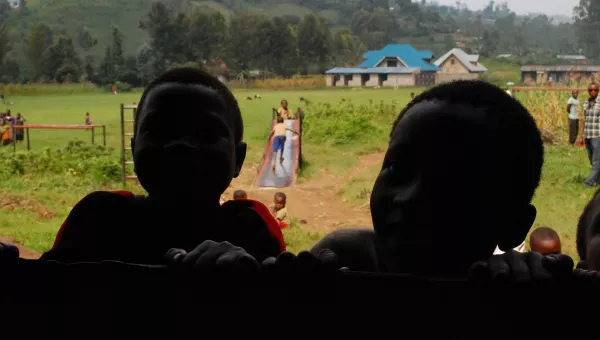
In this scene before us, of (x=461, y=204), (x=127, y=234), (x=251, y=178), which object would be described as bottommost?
(x=251, y=178)

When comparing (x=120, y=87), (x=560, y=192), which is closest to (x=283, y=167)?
(x=560, y=192)

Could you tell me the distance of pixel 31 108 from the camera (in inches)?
1388

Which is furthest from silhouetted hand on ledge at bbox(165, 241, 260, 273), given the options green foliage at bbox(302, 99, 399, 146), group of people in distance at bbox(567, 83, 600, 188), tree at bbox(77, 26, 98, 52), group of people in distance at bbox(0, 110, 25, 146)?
tree at bbox(77, 26, 98, 52)

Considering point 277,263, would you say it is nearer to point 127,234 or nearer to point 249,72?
point 127,234

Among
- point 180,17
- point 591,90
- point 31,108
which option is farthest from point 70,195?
point 180,17

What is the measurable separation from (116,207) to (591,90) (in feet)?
39.2

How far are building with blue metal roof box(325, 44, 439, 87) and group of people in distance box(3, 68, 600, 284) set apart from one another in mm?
61731

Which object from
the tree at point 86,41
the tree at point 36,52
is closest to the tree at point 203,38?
the tree at point 36,52

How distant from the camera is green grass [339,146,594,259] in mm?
9555

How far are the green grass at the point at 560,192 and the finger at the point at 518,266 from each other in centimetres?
754

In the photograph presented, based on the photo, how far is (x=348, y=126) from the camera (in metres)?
20.4

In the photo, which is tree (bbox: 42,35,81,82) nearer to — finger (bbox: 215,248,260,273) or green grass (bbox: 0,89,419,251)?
green grass (bbox: 0,89,419,251)

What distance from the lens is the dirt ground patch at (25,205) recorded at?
1085 centimetres

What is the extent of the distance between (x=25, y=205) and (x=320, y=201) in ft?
15.5
